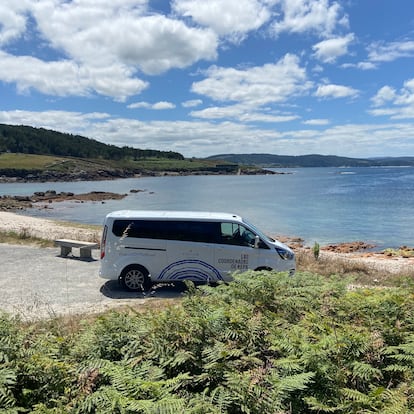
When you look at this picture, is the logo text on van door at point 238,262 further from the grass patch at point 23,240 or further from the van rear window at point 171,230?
the grass patch at point 23,240

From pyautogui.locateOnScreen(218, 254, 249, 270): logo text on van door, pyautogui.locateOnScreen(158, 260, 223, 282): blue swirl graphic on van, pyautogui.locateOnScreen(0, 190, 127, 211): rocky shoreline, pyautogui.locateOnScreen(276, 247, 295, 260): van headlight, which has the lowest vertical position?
pyautogui.locateOnScreen(0, 190, 127, 211): rocky shoreline

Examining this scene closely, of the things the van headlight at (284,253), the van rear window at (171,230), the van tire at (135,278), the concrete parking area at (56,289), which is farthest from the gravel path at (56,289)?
the van headlight at (284,253)

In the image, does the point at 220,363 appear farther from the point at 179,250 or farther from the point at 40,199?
the point at 40,199

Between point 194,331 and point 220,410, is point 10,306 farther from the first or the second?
point 220,410

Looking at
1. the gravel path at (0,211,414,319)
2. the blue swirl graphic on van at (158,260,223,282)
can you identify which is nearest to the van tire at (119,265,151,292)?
the gravel path at (0,211,414,319)

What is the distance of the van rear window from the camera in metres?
12.9

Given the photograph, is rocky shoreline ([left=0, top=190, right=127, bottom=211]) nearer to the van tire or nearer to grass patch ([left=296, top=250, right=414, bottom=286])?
grass patch ([left=296, top=250, right=414, bottom=286])

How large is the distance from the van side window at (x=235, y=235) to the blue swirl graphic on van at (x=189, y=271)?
1.10 m

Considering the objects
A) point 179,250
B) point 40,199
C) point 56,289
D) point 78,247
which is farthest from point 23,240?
point 40,199

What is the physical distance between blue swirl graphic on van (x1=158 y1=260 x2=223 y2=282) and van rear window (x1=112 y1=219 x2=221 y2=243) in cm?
80

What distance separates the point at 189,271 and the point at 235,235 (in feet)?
6.41

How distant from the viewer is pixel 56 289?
40.9 ft

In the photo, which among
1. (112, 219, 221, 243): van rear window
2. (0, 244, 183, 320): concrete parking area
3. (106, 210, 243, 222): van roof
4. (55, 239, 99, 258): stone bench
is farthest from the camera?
(55, 239, 99, 258): stone bench

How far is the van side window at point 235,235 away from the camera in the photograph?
13.1 meters
